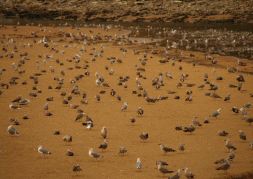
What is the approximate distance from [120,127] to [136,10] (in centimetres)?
5053

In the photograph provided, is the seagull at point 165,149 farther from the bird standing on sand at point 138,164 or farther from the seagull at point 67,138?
the seagull at point 67,138

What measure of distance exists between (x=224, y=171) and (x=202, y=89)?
9.84 meters

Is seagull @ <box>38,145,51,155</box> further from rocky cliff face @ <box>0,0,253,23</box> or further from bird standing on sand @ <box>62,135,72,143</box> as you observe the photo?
rocky cliff face @ <box>0,0,253,23</box>

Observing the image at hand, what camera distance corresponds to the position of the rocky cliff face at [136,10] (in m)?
62.5

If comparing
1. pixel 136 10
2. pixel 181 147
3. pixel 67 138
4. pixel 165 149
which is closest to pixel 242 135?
pixel 181 147

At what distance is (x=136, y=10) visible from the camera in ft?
220

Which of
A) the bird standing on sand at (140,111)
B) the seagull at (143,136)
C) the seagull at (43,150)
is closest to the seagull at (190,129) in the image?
the seagull at (143,136)

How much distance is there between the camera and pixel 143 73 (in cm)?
2688

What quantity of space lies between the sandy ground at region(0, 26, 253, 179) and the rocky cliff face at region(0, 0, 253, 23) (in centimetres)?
3444

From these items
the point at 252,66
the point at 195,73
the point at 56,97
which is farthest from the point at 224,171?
the point at 252,66

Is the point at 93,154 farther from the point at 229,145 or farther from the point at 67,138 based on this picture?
the point at 229,145

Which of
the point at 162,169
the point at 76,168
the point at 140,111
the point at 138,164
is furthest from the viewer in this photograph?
the point at 140,111

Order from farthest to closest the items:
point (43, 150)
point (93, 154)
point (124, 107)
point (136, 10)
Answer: point (136, 10)
point (124, 107)
point (43, 150)
point (93, 154)

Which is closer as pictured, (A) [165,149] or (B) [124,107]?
(A) [165,149]
